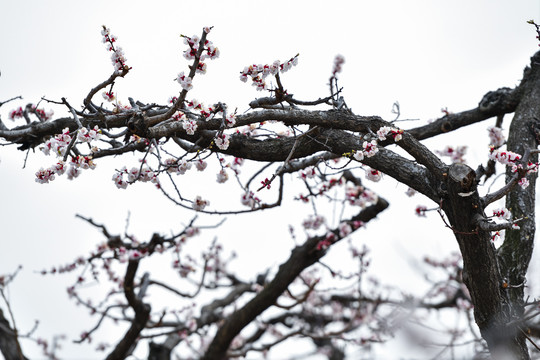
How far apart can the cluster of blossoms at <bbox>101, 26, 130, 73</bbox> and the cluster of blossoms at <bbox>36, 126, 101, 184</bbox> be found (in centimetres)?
39

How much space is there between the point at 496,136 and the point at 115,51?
11.2 feet

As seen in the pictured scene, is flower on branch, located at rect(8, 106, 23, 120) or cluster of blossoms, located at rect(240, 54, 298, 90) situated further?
flower on branch, located at rect(8, 106, 23, 120)

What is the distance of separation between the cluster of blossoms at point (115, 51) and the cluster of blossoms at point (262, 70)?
736 millimetres

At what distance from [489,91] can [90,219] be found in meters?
3.74

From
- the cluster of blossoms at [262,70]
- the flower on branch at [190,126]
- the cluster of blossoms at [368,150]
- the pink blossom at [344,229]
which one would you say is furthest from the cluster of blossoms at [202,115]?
the pink blossom at [344,229]

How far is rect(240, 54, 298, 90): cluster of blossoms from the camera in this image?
10.2ft

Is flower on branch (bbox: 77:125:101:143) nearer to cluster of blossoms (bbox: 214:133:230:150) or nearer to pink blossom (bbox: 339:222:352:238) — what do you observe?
cluster of blossoms (bbox: 214:133:230:150)

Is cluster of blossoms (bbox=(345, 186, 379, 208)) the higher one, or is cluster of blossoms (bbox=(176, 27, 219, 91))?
cluster of blossoms (bbox=(345, 186, 379, 208))

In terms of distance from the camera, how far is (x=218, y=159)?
3324 millimetres

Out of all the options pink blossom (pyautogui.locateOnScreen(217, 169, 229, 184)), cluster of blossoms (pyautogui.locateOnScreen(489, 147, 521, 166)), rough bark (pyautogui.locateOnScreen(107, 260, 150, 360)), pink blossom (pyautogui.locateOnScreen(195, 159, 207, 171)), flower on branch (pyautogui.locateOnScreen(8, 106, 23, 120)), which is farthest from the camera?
A: rough bark (pyautogui.locateOnScreen(107, 260, 150, 360))

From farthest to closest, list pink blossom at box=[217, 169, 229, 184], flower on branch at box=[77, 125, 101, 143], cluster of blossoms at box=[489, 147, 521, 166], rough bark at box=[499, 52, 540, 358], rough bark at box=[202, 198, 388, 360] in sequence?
1. rough bark at box=[202, 198, 388, 360]
2. pink blossom at box=[217, 169, 229, 184]
3. rough bark at box=[499, 52, 540, 358]
4. cluster of blossoms at box=[489, 147, 521, 166]
5. flower on branch at box=[77, 125, 101, 143]

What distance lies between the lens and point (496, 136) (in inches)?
181

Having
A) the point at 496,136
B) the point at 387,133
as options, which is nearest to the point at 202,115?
the point at 387,133

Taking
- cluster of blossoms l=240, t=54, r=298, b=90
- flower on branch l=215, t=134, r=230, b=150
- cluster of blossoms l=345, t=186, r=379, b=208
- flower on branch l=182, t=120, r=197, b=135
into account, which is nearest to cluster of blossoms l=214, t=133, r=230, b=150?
flower on branch l=215, t=134, r=230, b=150
